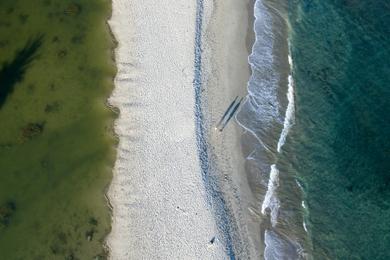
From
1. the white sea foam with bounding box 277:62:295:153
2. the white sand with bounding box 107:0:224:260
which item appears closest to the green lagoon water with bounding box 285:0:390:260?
the white sea foam with bounding box 277:62:295:153

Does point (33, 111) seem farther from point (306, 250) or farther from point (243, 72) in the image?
point (306, 250)

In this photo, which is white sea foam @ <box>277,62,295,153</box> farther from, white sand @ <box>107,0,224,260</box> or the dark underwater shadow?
the dark underwater shadow

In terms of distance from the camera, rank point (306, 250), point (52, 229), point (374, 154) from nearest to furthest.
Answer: point (52, 229) → point (306, 250) → point (374, 154)

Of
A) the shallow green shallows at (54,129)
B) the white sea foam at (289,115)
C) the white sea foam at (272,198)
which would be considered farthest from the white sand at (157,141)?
the white sea foam at (289,115)

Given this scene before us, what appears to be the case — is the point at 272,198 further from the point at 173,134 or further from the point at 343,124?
the point at 173,134

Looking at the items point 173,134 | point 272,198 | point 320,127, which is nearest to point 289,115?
point 320,127

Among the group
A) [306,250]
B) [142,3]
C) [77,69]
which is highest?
[142,3]

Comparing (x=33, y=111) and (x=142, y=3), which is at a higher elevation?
(x=142, y=3)

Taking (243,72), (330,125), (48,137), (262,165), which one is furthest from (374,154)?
(48,137)
